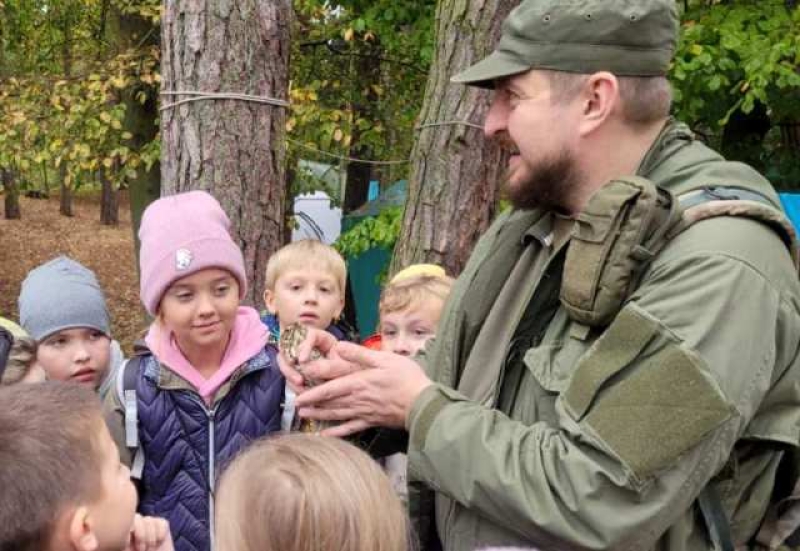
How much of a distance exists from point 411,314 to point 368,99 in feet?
21.3

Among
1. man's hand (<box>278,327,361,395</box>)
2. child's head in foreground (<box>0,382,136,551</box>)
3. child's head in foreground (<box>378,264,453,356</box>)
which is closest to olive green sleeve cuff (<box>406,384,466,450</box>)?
man's hand (<box>278,327,361,395</box>)

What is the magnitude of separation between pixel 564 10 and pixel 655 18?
0.20m

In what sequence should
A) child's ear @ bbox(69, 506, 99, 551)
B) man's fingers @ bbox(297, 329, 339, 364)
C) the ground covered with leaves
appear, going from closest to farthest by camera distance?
child's ear @ bbox(69, 506, 99, 551), man's fingers @ bbox(297, 329, 339, 364), the ground covered with leaves

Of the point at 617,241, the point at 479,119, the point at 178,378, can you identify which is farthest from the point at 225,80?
the point at 617,241

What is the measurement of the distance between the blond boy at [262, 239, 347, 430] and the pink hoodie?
565 mm

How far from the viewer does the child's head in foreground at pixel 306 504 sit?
4.91 feet

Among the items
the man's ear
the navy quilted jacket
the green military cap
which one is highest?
the green military cap

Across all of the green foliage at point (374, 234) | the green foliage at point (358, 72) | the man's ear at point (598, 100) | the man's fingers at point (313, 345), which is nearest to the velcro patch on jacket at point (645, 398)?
the man's ear at point (598, 100)

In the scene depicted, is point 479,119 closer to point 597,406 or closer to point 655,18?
point 655,18

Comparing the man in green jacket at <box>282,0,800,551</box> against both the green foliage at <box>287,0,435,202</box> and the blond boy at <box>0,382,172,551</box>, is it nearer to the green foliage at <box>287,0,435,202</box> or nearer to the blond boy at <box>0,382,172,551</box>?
the blond boy at <box>0,382,172,551</box>

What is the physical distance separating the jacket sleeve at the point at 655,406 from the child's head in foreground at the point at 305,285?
191 centimetres

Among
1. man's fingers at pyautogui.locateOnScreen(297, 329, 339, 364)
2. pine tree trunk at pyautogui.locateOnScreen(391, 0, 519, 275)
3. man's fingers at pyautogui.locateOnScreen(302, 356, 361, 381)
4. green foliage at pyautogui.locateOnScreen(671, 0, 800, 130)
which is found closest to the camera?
man's fingers at pyautogui.locateOnScreen(302, 356, 361, 381)

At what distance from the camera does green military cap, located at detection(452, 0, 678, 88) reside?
1.86m

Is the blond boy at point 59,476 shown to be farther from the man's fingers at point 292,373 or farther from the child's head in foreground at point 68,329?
the child's head in foreground at point 68,329
